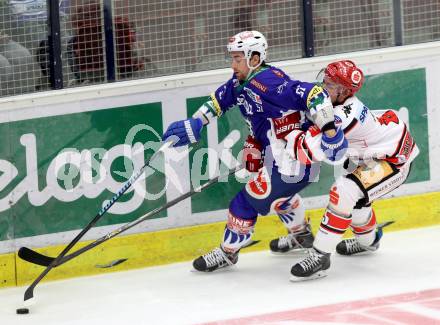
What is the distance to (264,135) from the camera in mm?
6125

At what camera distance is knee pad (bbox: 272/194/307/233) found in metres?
6.28

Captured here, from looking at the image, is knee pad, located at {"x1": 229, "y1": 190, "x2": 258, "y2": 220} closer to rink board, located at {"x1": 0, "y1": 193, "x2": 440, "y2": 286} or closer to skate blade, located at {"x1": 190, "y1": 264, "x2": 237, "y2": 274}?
skate blade, located at {"x1": 190, "y1": 264, "x2": 237, "y2": 274}

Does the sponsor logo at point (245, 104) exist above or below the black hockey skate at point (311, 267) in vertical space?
above

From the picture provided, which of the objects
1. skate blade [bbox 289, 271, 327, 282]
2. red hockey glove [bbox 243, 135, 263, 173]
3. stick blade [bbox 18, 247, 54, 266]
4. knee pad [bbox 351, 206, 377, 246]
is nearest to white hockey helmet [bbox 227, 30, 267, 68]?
red hockey glove [bbox 243, 135, 263, 173]

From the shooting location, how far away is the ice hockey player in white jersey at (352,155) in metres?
5.92

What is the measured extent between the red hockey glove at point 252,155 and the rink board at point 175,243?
0.53 meters

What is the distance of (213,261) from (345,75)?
1.21 meters

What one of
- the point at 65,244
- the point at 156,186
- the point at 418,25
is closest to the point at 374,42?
the point at 418,25

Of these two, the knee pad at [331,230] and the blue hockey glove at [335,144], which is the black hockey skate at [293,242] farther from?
the blue hockey glove at [335,144]


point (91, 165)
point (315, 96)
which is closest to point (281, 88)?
point (315, 96)

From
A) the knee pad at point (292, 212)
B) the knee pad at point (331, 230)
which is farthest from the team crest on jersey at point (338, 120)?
the knee pad at point (292, 212)

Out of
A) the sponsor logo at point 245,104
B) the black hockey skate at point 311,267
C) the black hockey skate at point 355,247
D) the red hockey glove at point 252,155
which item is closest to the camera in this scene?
the black hockey skate at point 311,267

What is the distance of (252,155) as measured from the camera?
20.4 ft

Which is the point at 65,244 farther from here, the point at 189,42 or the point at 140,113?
the point at 189,42
